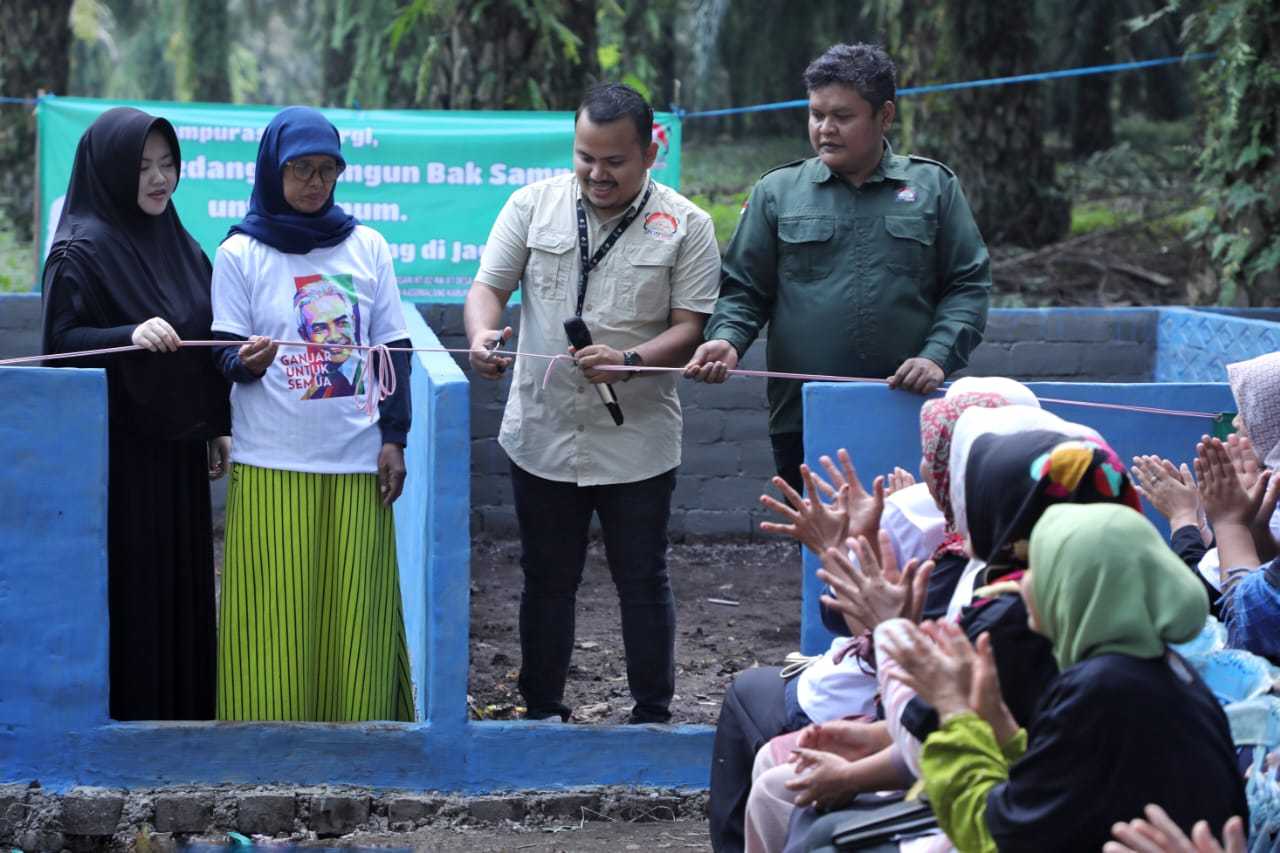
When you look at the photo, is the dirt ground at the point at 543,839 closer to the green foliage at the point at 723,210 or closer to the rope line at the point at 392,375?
the rope line at the point at 392,375

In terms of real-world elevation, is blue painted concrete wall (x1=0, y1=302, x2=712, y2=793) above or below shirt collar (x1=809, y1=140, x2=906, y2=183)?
below

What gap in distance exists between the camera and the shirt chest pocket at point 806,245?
15.2 feet

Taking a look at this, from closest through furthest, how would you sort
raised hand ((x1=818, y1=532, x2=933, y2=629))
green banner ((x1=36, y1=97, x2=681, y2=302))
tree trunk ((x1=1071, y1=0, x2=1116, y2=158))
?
1. raised hand ((x1=818, y1=532, x2=933, y2=629))
2. green banner ((x1=36, y1=97, x2=681, y2=302))
3. tree trunk ((x1=1071, y1=0, x2=1116, y2=158))

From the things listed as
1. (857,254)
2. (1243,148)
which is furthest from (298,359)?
(1243,148)

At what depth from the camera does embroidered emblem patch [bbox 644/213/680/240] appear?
465 centimetres

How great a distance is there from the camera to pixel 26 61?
1227 centimetres

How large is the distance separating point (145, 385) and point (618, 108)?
5.02 feet

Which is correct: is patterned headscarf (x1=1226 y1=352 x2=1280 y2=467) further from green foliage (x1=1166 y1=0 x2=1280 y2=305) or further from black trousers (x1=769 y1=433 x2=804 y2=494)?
green foliage (x1=1166 y1=0 x2=1280 y2=305)

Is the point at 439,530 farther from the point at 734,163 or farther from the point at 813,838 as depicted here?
the point at 734,163

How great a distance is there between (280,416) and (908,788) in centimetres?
217

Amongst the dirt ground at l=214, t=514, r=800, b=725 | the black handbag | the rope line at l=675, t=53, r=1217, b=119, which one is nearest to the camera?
the black handbag

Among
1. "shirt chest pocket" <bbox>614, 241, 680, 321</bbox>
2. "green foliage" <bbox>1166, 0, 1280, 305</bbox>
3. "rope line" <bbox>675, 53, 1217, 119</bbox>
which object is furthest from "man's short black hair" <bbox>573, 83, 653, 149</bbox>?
"green foliage" <bbox>1166, 0, 1280, 305</bbox>

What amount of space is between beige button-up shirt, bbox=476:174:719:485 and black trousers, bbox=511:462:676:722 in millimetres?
76

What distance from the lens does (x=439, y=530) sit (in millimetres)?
4395
